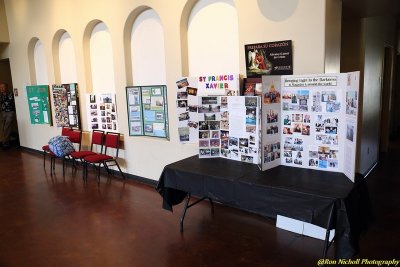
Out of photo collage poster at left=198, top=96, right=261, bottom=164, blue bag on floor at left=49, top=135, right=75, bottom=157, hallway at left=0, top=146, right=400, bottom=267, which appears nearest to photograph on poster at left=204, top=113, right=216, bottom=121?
photo collage poster at left=198, top=96, right=261, bottom=164

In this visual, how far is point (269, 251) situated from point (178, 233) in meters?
0.98

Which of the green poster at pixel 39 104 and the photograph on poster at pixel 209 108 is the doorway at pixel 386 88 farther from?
the green poster at pixel 39 104

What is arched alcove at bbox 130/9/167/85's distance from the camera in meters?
4.66

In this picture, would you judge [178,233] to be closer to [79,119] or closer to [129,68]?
[129,68]

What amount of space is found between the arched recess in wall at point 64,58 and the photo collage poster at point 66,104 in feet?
0.83

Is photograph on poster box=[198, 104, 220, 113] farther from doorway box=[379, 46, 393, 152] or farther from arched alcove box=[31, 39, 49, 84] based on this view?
arched alcove box=[31, 39, 49, 84]

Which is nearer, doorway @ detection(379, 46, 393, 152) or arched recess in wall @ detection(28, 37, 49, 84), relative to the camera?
doorway @ detection(379, 46, 393, 152)

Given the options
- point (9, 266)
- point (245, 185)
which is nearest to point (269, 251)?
point (245, 185)

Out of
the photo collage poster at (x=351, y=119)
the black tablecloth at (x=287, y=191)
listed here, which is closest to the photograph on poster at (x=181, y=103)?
the black tablecloth at (x=287, y=191)

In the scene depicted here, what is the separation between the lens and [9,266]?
2.87 meters

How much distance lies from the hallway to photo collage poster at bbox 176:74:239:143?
999 mm

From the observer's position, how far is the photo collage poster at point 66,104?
20.0 feet

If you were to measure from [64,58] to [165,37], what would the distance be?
3239 mm

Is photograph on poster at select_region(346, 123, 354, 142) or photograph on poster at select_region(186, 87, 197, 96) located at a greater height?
photograph on poster at select_region(186, 87, 197, 96)
